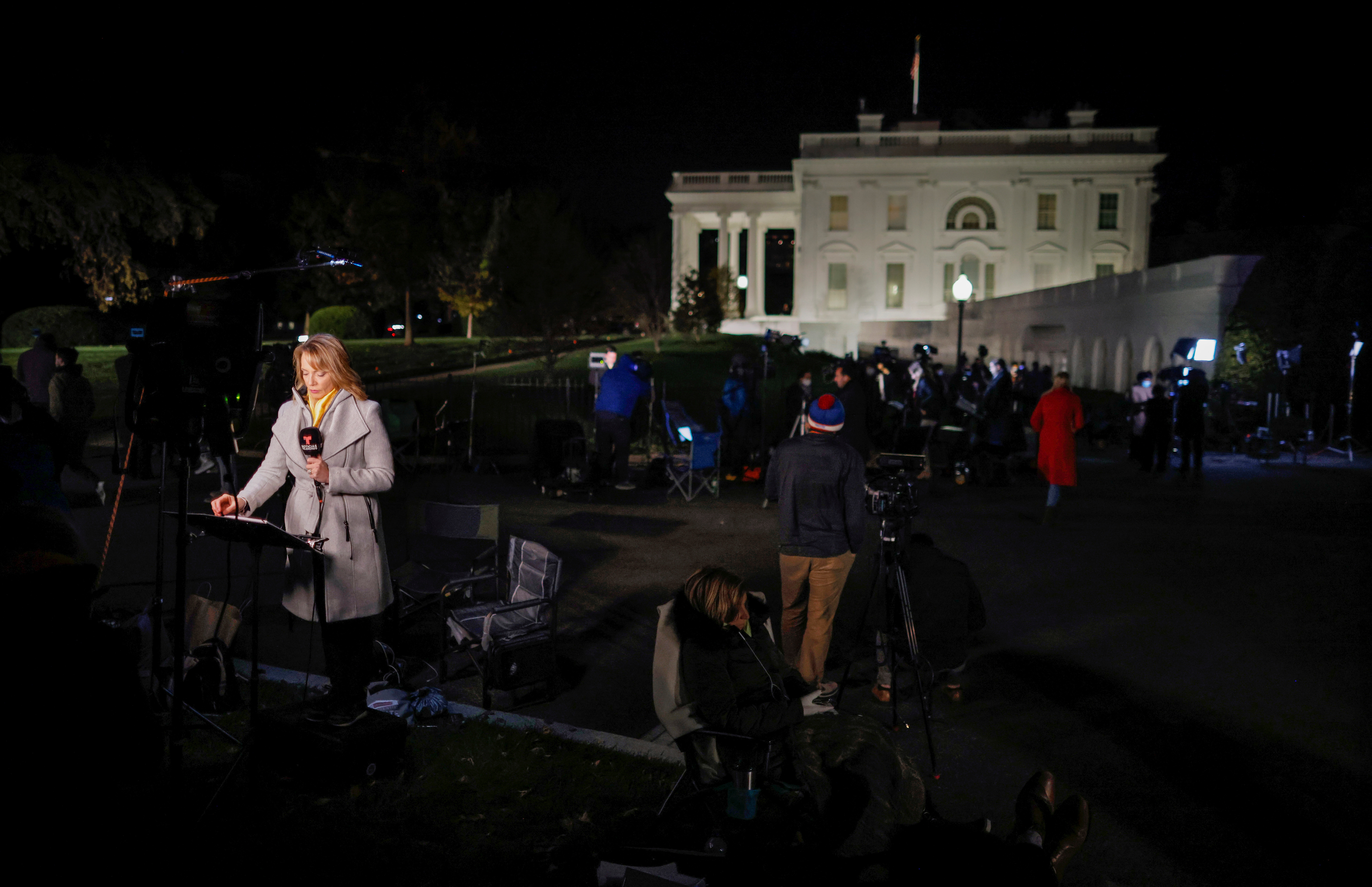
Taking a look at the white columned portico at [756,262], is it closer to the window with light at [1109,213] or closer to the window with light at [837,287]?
the window with light at [837,287]

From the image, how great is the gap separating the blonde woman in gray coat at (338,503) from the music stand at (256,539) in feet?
0.36

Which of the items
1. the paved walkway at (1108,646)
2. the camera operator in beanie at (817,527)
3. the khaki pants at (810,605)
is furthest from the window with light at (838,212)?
the khaki pants at (810,605)

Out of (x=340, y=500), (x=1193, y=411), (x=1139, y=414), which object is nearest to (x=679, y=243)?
(x=1139, y=414)

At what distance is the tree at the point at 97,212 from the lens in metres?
12.7

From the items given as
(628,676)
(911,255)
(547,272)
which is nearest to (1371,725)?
(628,676)

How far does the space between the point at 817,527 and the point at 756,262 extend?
184ft

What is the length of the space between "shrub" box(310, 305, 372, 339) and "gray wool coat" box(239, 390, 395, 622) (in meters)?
Result: 32.6

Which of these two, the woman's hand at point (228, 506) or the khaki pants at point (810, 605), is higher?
the woman's hand at point (228, 506)

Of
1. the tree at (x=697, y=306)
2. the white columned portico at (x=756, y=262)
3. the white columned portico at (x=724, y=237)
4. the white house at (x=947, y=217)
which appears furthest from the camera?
the white columned portico at (x=756, y=262)

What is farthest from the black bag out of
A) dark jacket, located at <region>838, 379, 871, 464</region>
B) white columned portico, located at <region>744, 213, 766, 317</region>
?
white columned portico, located at <region>744, 213, 766, 317</region>

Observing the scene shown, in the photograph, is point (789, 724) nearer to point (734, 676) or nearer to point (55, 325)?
point (734, 676)

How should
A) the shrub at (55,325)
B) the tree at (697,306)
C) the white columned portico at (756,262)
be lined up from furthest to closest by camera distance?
the white columned portico at (756,262), the tree at (697,306), the shrub at (55,325)

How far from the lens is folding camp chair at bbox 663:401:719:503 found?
11984mm

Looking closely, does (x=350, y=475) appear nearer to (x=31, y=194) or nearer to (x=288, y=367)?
(x=288, y=367)
